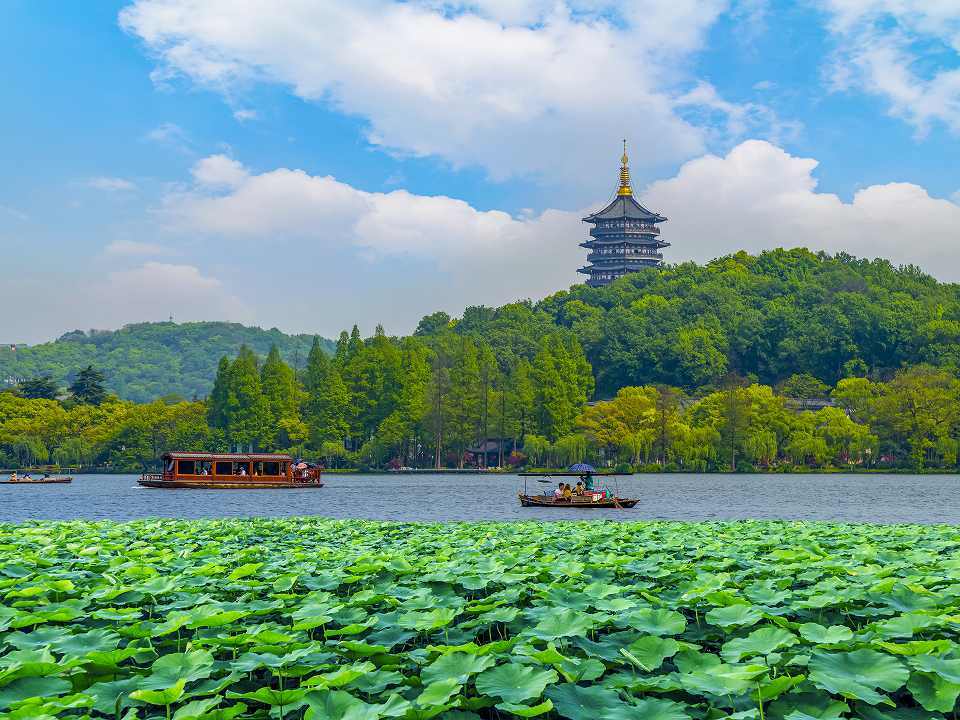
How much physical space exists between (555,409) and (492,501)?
30.1 metres

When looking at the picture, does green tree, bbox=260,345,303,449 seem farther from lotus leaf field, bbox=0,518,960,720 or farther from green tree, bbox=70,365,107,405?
lotus leaf field, bbox=0,518,960,720

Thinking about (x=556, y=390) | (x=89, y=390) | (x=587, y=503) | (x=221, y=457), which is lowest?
(x=587, y=503)

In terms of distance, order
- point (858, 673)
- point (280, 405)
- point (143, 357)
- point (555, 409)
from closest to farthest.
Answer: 1. point (858, 673)
2. point (555, 409)
3. point (280, 405)
4. point (143, 357)

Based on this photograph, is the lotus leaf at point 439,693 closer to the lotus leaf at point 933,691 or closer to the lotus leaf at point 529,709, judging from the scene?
the lotus leaf at point 529,709

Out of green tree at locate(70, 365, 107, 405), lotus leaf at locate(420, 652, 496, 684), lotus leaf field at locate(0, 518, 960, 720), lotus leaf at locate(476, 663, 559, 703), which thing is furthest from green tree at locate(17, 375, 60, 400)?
lotus leaf at locate(476, 663, 559, 703)

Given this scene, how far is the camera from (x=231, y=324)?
576 feet

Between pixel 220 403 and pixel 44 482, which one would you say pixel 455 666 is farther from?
pixel 220 403

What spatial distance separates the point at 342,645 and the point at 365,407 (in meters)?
67.4

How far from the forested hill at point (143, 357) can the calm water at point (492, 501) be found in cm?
8341

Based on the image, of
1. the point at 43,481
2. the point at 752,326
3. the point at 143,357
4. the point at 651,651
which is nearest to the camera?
the point at 651,651

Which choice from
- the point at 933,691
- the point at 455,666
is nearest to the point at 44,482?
the point at 455,666

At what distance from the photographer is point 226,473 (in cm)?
4866

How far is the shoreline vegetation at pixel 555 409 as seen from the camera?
65.2m

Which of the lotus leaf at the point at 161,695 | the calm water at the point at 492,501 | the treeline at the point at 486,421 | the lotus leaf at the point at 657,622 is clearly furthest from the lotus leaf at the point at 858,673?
the treeline at the point at 486,421
